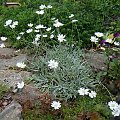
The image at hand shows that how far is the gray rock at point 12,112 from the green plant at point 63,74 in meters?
0.38

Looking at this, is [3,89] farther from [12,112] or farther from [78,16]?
[78,16]

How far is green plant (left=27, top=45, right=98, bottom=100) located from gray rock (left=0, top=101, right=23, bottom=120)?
14.9 inches

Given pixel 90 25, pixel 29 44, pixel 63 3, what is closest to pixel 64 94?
pixel 29 44

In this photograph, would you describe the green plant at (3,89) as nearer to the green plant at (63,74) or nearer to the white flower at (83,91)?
the green plant at (63,74)

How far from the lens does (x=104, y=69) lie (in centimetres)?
438

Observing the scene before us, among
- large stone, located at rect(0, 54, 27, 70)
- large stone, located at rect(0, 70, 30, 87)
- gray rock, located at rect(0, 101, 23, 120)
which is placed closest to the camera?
gray rock, located at rect(0, 101, 23, 120)

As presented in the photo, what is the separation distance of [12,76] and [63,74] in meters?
0.57

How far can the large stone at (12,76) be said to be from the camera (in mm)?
4191

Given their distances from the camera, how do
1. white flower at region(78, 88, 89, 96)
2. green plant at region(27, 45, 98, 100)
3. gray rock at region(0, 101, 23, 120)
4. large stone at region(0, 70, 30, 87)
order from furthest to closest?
large stone at region(0, 70, 30, 87) < green plant at region(27, 45, 98, 100) < white flower at region(78, 88, 89, 96) < gray rock at region(0, 101, 23, 120)

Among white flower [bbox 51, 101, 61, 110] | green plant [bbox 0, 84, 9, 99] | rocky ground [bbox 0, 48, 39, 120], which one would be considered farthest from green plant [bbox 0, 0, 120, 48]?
white flower [bbox 51, 101, 61, 110]

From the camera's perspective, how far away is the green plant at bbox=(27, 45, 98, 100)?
4023 millimetres

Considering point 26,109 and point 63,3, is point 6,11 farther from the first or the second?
point 26,109

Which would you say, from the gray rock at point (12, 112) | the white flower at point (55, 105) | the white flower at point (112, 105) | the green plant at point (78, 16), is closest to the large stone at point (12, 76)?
the gray rock at point (12, 112)

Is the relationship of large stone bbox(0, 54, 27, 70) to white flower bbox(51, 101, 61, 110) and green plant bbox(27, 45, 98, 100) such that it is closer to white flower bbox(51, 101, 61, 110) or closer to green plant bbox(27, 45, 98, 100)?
green plant bbox(27, 45, 98, 100)
